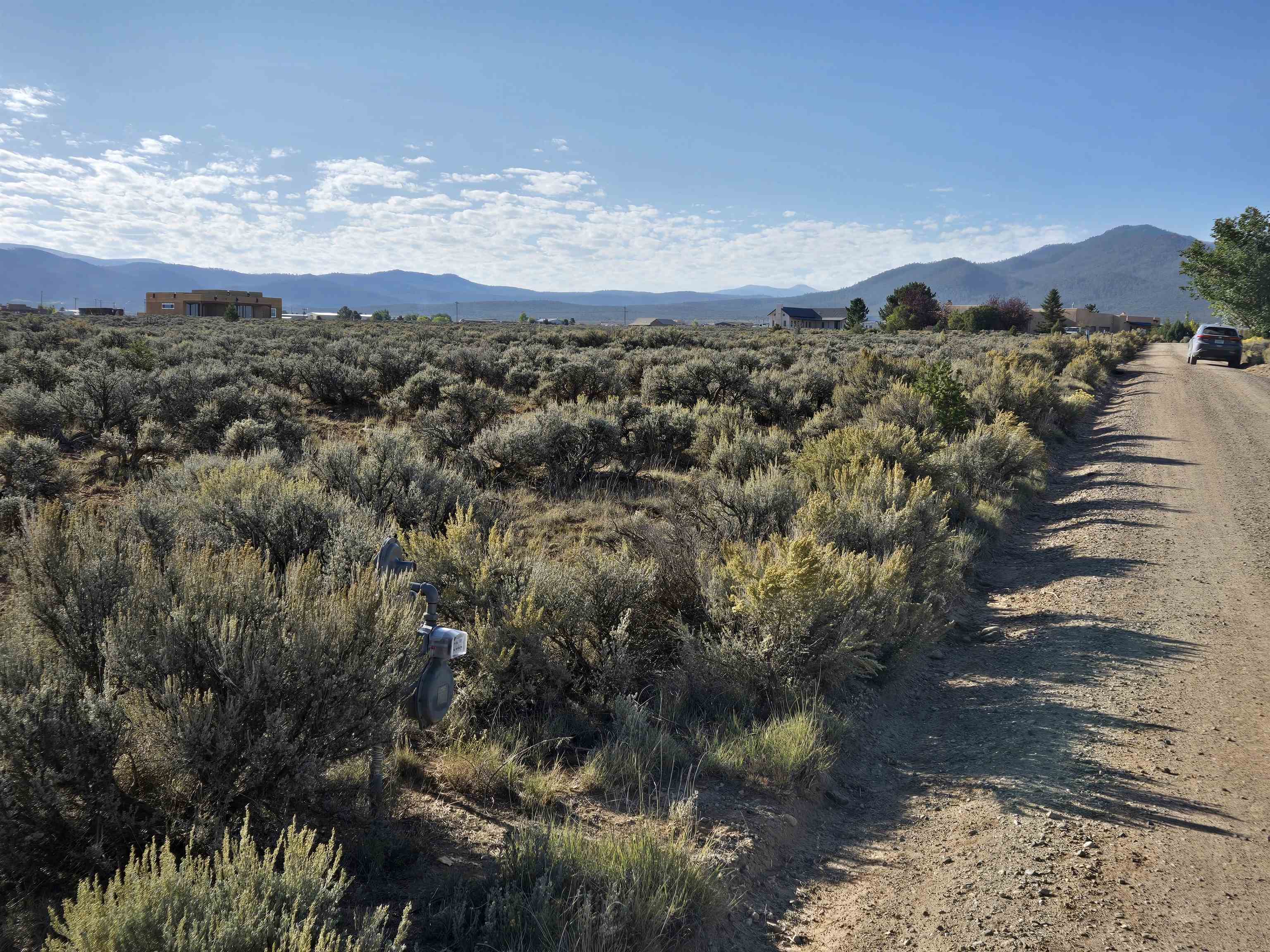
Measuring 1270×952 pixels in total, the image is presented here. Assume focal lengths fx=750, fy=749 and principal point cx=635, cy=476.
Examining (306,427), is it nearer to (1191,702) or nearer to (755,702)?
(755,702)

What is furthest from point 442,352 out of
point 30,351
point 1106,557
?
point 1106,557

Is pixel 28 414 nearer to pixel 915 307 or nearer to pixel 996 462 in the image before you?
pixel 996 462

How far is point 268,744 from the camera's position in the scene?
2.83 m

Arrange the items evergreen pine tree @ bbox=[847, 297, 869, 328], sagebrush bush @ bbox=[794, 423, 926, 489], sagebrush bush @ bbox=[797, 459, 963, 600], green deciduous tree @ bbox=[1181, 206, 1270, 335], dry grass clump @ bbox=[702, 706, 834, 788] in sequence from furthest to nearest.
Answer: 1. evergreen pine tree @ bbox=[847, 297, 869, 328]
2. green deciduous tree @ bbox=[1181, 206, 1270, 335]
3. sagebrush bush @ bbox=[794, 423, 926, 489]
4. sagebrush bush @ bbox=[797, 459, 963, 600]
5. dry grass clump @ bbox=[702, 706, 834, 788]

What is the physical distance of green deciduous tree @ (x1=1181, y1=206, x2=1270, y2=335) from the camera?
32844 millimetres

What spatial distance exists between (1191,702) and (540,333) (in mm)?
36880

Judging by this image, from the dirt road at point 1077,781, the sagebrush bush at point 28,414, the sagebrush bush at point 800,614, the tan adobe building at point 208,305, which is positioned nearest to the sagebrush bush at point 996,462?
the dirt road at point 1077,781

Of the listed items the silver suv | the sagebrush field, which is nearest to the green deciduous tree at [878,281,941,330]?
the silver suv

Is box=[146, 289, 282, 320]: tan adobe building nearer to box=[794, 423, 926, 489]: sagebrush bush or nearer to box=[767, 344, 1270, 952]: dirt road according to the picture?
box=[794, 423, 926, 489]: sagebrush bush

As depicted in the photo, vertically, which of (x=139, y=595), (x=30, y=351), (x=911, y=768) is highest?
(x=30, y=351)

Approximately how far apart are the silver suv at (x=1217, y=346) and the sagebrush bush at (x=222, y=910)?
37802 millimetres

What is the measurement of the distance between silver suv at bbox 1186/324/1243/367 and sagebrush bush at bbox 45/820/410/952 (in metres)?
37.8

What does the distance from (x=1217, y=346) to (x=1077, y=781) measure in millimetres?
34855

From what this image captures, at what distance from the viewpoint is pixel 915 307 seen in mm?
84875
